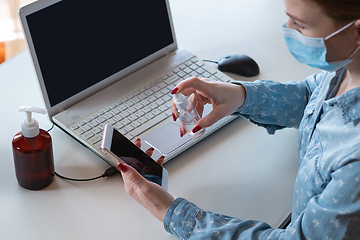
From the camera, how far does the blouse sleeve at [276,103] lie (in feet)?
3.37

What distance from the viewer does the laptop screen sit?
0.99 metres

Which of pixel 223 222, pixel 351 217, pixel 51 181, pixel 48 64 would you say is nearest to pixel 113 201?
pixel 51 181

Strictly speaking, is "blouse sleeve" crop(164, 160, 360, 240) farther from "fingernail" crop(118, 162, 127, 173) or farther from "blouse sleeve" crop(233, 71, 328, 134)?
"blouse sleeve" crop(233, 71, 328, 134)

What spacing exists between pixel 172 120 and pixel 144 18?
328 mm

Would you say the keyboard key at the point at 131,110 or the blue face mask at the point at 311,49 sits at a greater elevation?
the blue face mask at the point at 311,49

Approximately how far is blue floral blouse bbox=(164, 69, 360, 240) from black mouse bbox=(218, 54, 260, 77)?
0.29 metres

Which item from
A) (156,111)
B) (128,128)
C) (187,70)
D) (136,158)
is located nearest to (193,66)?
(187,70)

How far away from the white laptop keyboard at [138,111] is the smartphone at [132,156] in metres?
0.12

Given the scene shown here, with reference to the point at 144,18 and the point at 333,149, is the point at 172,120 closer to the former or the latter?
the point at 144,18

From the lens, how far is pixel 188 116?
38.3 inches

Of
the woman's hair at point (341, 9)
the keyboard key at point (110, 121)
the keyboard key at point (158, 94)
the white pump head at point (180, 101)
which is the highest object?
the woman's hair at point (341, 9)

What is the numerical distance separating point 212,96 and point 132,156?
0.77 feet

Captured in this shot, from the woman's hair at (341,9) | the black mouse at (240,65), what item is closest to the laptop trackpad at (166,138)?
the black mouse at (240,65)

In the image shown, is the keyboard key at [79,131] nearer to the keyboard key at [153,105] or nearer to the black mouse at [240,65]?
the keyboard key at [153,105]
